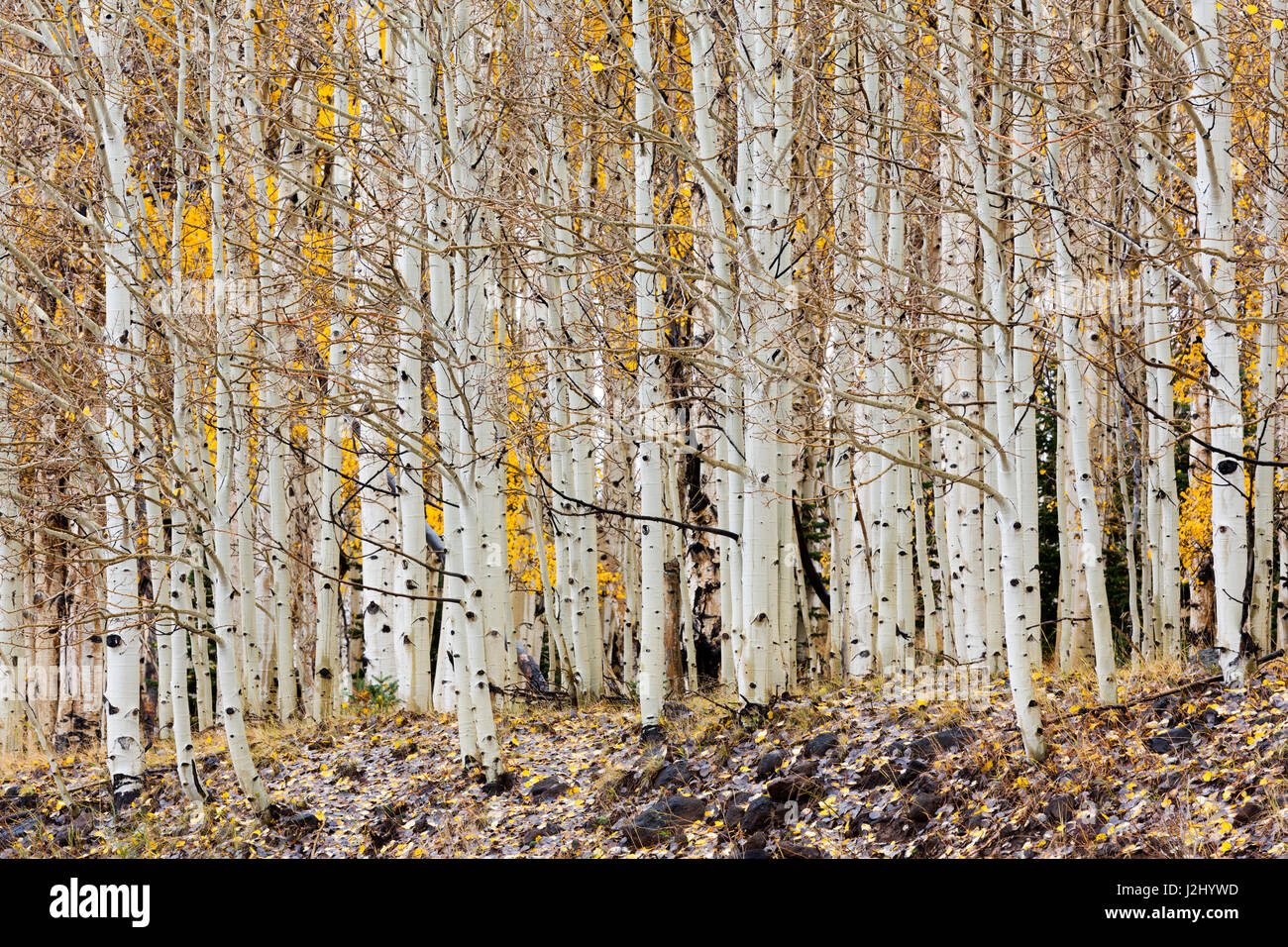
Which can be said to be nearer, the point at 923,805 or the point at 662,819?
the point at 923,805

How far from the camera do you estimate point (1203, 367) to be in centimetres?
1109

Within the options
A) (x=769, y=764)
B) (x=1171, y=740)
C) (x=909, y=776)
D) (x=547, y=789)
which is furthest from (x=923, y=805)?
(x=547, y=789)

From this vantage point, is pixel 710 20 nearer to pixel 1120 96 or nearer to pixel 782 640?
pixel 1120 96

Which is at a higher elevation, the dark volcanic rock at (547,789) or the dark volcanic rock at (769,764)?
the dark volcanic rock at (769,764)

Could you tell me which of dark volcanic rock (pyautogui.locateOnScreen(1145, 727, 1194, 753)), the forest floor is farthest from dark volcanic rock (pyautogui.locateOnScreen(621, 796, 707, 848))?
dark volcanic rock (pyautogui.locateOnScreen(1145, 727, 1194, 753))

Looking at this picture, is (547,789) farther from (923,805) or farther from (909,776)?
(923,805)

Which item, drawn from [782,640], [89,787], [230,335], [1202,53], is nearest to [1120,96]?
[1202,53]

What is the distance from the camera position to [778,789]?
7.22 metres

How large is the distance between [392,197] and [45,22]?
2.97 m

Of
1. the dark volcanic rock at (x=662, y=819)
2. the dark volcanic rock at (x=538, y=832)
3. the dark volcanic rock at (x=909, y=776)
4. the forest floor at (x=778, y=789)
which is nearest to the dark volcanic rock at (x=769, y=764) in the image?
the forest floor at (x=778, y=789)

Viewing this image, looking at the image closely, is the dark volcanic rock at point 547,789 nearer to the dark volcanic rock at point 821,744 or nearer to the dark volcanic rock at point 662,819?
the dark volcanic rock at point 662,819

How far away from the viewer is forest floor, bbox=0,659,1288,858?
607 centimetres

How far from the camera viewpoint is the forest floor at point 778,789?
6070 millimetres

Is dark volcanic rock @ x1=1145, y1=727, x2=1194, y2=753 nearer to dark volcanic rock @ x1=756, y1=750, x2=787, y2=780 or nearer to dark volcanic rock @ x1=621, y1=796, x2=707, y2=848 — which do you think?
dark volcanic rock @ x1=756, y1=750, x2=787, y2=780
